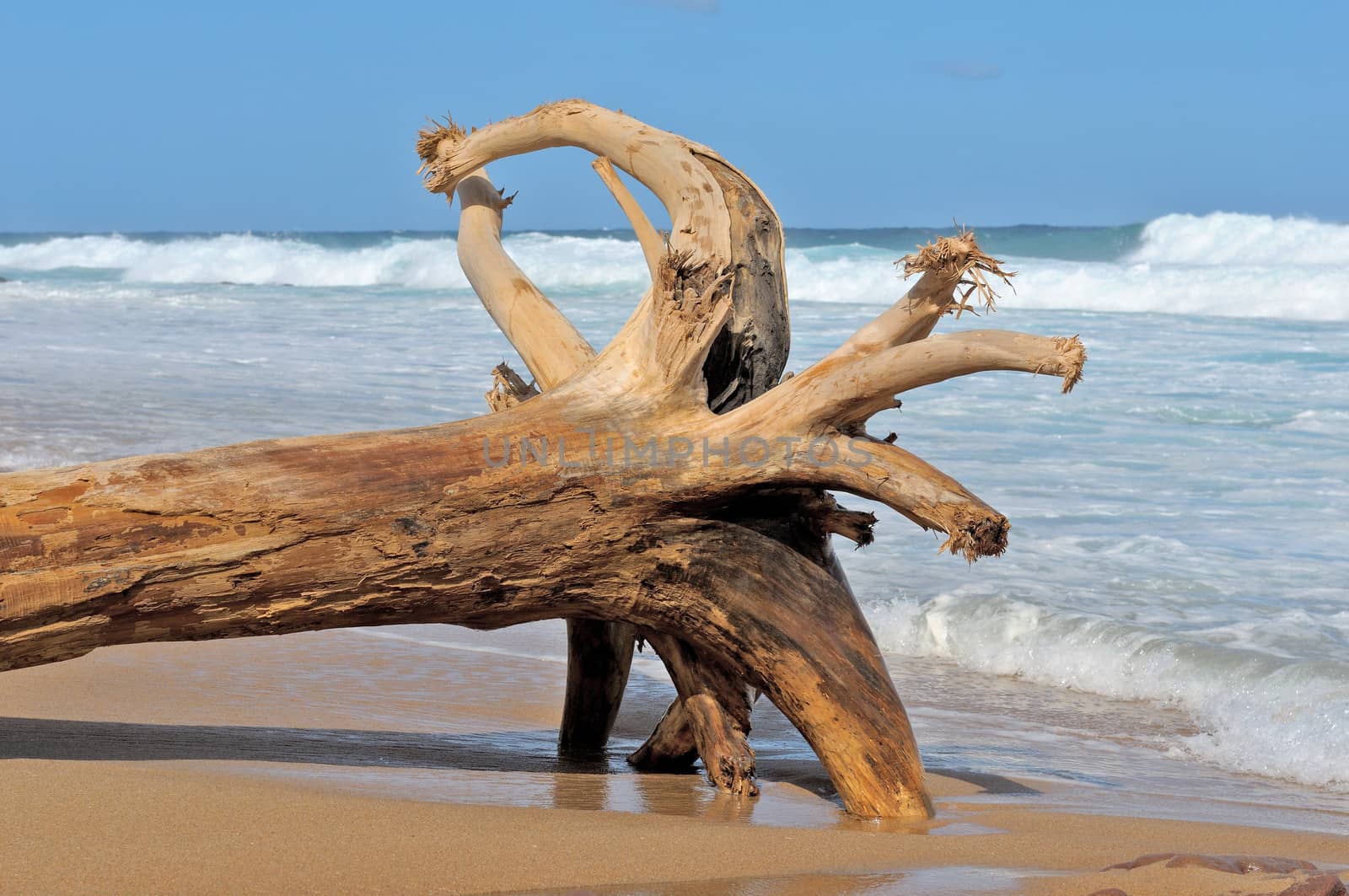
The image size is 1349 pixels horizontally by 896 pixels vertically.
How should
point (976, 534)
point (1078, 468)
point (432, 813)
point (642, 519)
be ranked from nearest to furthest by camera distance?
point (432, 813)
point (976, 534)
point (642, 519)
point (1078, 468)

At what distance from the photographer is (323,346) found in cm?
1609

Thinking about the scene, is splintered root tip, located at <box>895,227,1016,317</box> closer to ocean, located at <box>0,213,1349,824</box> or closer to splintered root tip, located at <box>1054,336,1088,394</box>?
splintered root tip, located at <box>1054,336,1088,394</box>

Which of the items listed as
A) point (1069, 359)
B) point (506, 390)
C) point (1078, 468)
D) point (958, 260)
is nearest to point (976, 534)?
point (1069, 359)

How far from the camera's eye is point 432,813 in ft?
9.08

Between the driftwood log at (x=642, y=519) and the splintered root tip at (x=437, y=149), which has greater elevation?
the splintered root tip at (x=437, y=149)

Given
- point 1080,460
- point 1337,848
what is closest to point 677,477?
point 1337,848

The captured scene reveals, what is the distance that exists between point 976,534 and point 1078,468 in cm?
626

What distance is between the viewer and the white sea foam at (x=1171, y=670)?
13.9ft

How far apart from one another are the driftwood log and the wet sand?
11.5 inches

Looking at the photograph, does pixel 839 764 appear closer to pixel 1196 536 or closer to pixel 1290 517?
pixel 1196 536

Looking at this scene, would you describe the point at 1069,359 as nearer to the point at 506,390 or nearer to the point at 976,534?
the point at 976,534

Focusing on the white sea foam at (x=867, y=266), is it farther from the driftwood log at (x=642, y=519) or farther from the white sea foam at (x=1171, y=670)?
the driftwood log at (x=642, y=519)

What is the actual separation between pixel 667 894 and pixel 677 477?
3.76 feet

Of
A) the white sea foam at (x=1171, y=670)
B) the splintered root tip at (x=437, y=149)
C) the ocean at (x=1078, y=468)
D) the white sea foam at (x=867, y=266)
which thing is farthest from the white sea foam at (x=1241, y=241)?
the splintered root tip at (x=437, y=149)
